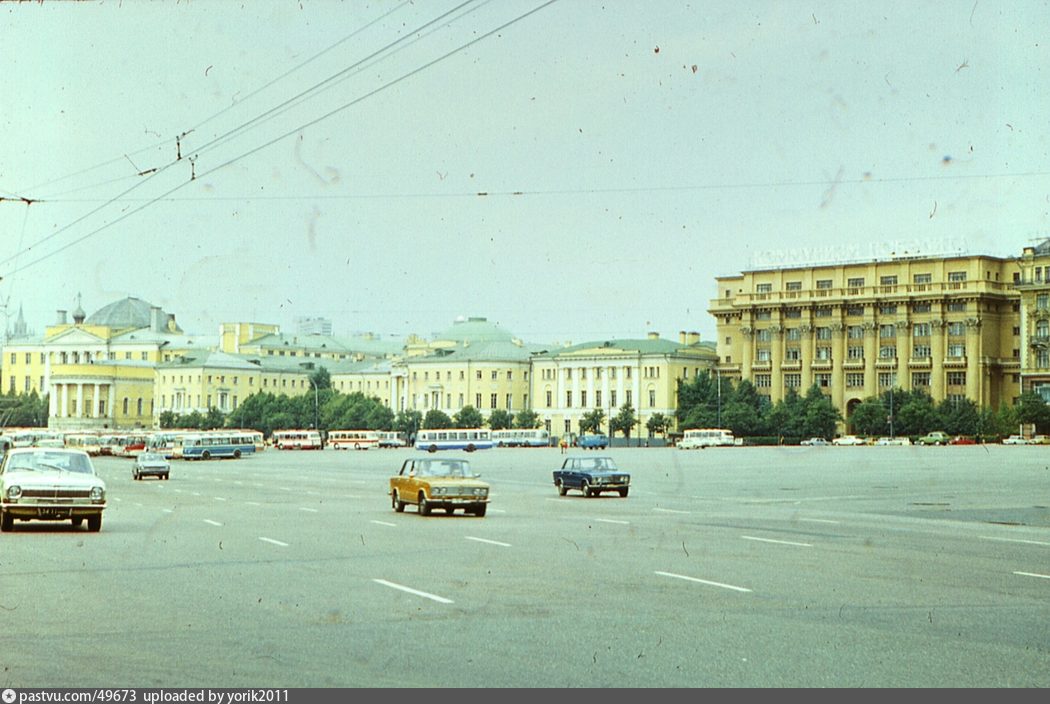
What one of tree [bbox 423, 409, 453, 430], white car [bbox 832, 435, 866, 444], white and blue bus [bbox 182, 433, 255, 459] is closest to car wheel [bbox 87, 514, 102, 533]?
white and blue bus [bbox 182, 433, 255, 459]

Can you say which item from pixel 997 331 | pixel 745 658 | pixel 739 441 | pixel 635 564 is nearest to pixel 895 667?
pixel 745 658

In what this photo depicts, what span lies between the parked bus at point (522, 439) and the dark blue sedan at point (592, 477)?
104 m

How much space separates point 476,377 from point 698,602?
169 metres

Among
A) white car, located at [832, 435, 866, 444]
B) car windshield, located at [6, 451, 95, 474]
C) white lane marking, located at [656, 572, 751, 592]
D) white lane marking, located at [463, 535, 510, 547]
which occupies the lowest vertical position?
white lane marking, located at [463, 535, 510, 547]

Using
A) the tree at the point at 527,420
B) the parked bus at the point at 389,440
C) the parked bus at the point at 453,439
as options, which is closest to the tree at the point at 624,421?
the tree at the point at 527,420

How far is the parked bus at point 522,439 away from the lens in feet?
484

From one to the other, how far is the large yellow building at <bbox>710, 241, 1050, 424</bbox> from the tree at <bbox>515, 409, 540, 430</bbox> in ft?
84.9

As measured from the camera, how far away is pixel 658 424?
158125mm

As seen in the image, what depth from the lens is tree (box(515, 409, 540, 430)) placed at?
169m

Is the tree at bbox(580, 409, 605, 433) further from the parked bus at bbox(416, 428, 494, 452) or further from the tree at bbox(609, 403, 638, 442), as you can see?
the parked bus at bbox(416, 428, 494, 452)

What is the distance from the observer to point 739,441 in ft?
445

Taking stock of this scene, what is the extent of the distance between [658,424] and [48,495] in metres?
136

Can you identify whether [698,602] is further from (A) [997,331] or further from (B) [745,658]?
(A) [997,331]

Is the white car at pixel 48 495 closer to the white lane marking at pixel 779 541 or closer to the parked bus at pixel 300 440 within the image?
the white lane marking at pixel 779 541
